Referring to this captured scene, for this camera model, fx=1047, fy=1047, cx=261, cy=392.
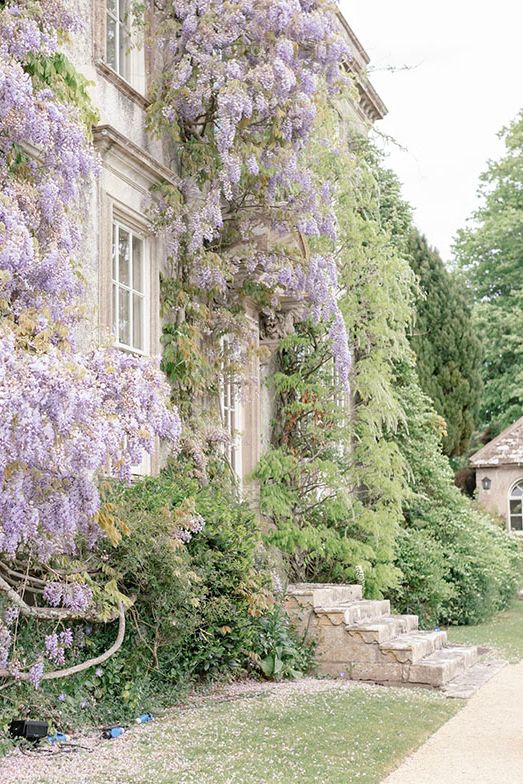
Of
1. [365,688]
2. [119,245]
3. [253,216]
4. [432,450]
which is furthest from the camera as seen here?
[432,450]

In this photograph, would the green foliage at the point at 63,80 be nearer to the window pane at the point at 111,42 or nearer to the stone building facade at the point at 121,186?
the stone building facade at the point at 121,186

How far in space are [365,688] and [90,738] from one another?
2838 millimetres

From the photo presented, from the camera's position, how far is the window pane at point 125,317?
8805mm

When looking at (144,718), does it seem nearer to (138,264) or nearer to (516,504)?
(138,264)

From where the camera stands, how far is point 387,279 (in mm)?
11406

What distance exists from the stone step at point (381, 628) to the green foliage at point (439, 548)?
203 centimetres

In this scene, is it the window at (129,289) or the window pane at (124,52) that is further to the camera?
the window pane at (124,52)

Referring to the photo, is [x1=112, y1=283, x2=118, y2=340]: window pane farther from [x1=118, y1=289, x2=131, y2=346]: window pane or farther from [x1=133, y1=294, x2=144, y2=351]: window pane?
[x1=133, y1=294, x2=144, y2=351]: window pane

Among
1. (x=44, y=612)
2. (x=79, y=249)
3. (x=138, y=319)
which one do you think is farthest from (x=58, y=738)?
(x=138, y=319)

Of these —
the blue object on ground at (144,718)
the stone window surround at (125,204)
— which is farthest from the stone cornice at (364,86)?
the blue object on ground at (144,718)

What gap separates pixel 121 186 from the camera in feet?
28.6

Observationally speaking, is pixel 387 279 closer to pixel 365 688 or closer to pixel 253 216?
pixel 253 216

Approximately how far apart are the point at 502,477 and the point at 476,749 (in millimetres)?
18392

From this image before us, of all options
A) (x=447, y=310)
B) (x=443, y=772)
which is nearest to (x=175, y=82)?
(x=443, y=772)
